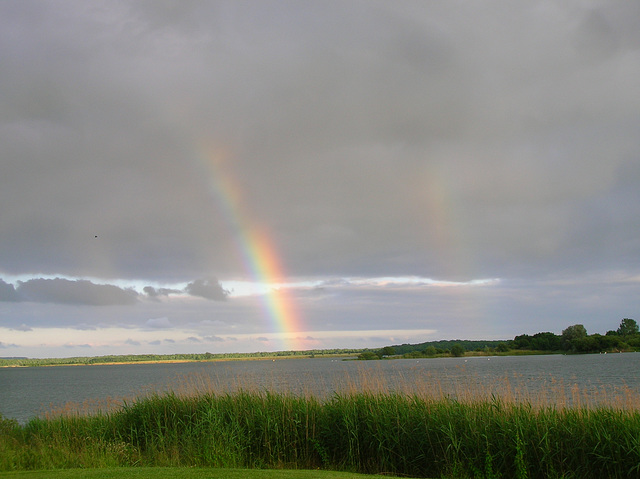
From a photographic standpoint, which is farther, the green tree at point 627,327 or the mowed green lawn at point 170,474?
the green tree at point 627,327

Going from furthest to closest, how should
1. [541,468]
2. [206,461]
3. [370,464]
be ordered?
[370,464] < [206,461] < [541,468]

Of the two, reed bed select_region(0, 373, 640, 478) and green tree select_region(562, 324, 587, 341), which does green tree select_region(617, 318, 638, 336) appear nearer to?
green tree select_region(562, 324, 587, 341)

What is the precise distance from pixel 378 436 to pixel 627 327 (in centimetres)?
19503

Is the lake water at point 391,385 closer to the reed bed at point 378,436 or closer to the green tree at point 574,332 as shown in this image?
the reed bed at point 378,436

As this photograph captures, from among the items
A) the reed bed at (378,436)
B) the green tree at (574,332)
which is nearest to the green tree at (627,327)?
the green tree at (574,332)

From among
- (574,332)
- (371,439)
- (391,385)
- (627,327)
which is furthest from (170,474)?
(627,327)

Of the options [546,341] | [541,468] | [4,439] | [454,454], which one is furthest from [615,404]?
[546,341]

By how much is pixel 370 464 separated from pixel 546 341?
173 metres

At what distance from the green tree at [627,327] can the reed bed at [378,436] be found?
188 meters

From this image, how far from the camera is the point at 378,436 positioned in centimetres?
1475

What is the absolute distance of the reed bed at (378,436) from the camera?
41.7 ft

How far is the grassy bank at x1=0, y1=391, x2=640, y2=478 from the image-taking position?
12688 mm

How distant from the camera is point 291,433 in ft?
52.0

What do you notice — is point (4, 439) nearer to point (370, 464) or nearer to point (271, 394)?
point (271, 394)
